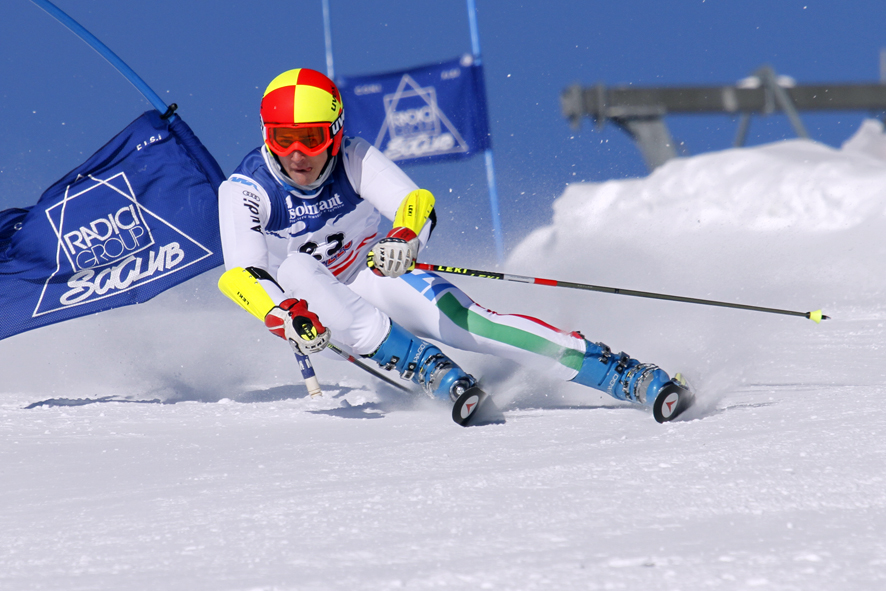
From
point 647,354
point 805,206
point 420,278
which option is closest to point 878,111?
point 805,206

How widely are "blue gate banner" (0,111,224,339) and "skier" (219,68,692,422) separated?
1120mm

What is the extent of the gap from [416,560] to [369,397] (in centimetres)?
219

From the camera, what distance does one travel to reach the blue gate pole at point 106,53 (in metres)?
4.12

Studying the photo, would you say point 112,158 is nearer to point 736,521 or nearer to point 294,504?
point 294,504

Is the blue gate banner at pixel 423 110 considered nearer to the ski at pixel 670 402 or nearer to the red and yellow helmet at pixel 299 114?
the red and yellow helmet at pixel 299 114

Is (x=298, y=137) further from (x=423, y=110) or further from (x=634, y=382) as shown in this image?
(x=423, y=110)

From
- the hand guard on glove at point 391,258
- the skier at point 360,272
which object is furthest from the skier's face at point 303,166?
the hand guard on glove at point 391,258

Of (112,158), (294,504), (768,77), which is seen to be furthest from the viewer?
(768,77)

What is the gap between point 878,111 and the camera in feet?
37.5

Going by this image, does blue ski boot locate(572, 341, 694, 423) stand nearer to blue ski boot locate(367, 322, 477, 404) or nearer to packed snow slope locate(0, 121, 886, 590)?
packed snow slope locate(0, 121, 886, 590)

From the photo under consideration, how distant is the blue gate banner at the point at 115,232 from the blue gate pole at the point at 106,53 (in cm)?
8

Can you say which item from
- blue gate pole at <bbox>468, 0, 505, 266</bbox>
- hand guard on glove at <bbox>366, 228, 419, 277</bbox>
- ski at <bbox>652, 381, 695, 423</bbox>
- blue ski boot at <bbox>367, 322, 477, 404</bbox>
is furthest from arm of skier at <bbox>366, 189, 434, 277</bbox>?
blue gate pole at <bbox>468, 0, 505, 266</bbox>

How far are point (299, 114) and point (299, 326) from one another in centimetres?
77

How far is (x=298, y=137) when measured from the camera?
2.88 meters
